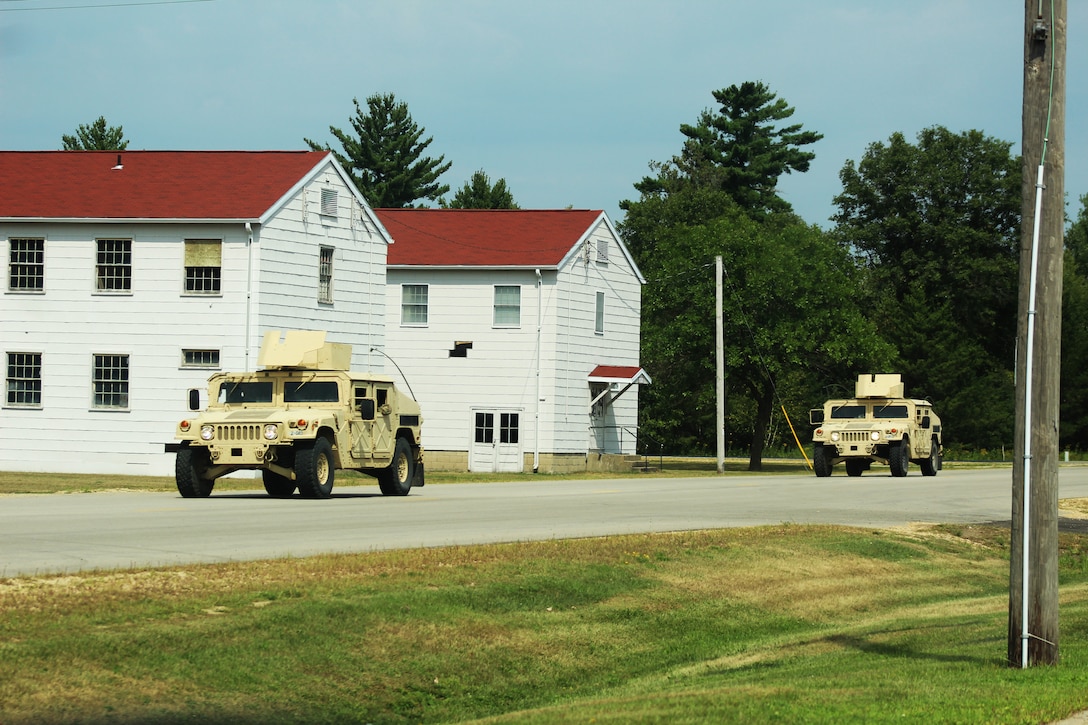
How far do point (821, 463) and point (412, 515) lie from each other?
22.4 m

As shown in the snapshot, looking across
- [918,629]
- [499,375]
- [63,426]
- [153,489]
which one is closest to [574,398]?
[499,375]

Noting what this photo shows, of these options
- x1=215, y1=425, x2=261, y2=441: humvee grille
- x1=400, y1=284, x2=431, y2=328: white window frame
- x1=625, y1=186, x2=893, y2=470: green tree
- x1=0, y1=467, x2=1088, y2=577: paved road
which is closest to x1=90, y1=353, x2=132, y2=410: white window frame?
x1=0, y1=467, x2=1088, y2=577: paved road

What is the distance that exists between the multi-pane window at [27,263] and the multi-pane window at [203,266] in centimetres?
395

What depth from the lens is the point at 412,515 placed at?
68.9ft

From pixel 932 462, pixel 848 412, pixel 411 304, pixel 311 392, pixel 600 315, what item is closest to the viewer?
pixel 311 392

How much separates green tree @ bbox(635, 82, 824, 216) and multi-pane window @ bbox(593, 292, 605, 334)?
44.5 metres

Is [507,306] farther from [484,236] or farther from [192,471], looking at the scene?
[192,471]

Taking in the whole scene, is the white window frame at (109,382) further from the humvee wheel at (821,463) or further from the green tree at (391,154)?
the green tree at (391,154)

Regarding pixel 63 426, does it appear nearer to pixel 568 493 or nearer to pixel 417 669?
pixel 568 493

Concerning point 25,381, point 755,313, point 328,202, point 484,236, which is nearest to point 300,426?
point 25,381

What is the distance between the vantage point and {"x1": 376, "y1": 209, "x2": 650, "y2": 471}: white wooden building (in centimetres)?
4581

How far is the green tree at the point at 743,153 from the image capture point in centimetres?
9331

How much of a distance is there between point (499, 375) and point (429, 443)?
319cm

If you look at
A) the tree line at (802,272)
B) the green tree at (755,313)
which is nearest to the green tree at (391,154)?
the tree line at (802,272)
